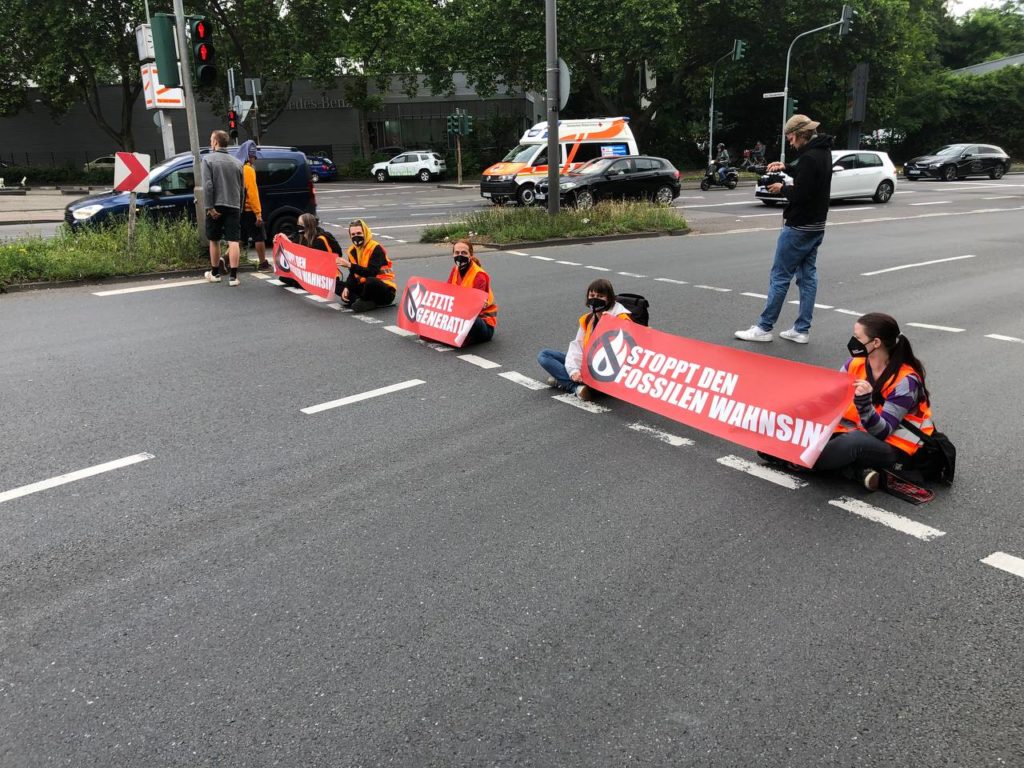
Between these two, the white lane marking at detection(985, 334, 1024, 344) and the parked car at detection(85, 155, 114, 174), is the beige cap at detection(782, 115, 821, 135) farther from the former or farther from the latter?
the parked car at detection(85, 155, 114, 174)

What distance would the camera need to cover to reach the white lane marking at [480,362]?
7340 mm

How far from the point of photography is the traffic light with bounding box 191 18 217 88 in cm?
1180

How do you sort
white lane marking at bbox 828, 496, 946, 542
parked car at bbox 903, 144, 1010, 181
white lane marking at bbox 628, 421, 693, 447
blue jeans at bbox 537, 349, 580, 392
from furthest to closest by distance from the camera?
parked car at bbox 903, 144, 1010, 181 < blue jeans at bbox 537, 349, 580, 392 < white lane marking at bbox 628, 421, 693, 447 < white lane marking at bbox 828, 496, 946, 542

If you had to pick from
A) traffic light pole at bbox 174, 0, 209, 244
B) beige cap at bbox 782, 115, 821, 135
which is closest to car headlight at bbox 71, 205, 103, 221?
traffic light pole at bbox 174, 0, 209, 244

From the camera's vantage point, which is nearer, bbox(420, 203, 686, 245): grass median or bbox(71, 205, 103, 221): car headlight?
bbox(71, 205, 103, 221): car headlight

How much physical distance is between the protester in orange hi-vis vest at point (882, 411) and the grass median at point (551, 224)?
11159 mm

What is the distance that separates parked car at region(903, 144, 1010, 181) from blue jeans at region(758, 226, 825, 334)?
1367 inches

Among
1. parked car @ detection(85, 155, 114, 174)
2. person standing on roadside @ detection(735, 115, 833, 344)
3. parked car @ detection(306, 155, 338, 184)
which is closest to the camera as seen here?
person standing on roadside @ detection(735, 115, 833, 344)

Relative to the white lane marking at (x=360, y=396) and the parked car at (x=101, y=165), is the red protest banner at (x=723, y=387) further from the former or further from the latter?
the parked car at (x=101, y=165)

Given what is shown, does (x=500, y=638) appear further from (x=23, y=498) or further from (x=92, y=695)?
(x=23, y=498)

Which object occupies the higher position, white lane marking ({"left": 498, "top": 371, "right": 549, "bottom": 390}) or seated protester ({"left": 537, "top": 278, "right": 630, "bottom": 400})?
seated protester ({"left": 537, "top": 278, "right": 630, "bottom": 400})

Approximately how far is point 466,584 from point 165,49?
11040mm

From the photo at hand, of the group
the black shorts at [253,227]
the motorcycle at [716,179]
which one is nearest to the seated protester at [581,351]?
the black shorts at [253,227]

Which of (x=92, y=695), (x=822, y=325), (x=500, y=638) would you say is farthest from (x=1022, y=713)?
(x=822, y=325)
